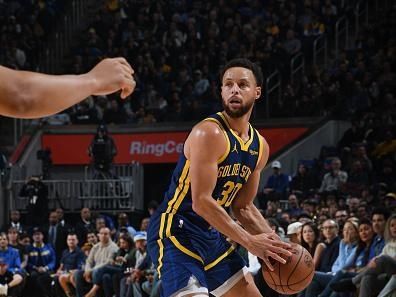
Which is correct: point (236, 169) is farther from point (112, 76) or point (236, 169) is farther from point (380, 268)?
point (380, 268)

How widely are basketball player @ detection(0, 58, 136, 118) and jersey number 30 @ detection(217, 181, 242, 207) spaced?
335 cm

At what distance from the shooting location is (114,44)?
23656 mm

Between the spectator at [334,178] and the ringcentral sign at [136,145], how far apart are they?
11.3ft

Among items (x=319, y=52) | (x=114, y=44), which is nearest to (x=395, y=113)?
(x=319, y=52)

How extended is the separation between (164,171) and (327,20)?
5.28 m

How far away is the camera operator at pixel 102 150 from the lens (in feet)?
63.5

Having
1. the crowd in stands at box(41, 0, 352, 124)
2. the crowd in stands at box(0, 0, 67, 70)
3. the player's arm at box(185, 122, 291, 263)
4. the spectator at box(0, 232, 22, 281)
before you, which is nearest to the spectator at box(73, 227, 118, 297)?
the spectator at box(0, 232, 22, 281)

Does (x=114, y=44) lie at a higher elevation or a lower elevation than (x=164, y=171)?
higher

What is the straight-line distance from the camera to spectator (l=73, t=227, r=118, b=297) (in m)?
14.2

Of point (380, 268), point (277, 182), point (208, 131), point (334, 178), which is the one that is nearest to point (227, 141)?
point (208, 131)

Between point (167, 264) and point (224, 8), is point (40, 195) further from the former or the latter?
point (167, 264)

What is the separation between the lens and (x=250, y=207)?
21.8ft

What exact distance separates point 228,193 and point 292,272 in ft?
2.36

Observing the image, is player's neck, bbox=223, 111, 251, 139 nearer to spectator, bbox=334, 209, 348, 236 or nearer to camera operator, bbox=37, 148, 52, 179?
spectator, bbox=334, 209, 348, 236
